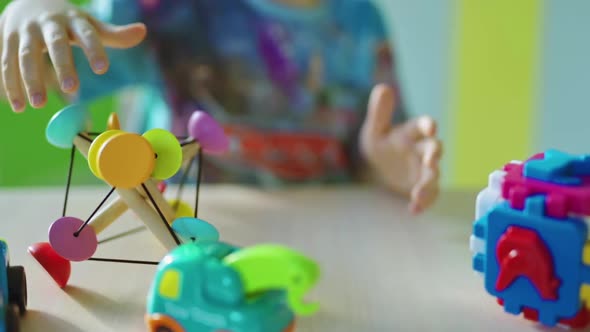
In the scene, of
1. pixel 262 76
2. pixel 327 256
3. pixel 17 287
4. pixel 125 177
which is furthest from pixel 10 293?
pixel 262 76

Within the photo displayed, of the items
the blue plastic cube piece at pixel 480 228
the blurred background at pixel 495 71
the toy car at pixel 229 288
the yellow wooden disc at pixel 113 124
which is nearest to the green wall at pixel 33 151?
the yellow wooden disc at pixel 113 124

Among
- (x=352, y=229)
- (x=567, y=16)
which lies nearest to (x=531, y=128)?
(x=567, y=16)

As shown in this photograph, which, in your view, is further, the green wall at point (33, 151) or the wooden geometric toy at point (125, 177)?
the green wall at point (33, 151)

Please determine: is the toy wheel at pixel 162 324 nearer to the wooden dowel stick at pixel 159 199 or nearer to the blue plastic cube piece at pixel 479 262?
the wooden dowel stick at pixel 159 199

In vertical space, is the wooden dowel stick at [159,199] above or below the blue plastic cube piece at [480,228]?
above

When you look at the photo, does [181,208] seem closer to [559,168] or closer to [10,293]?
[10,293]

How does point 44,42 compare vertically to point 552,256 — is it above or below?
above

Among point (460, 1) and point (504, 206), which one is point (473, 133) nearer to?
point (460, 1)

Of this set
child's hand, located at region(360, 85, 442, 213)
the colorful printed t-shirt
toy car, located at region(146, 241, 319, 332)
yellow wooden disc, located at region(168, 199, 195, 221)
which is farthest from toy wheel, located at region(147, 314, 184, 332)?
the colorful printed t-shirt
